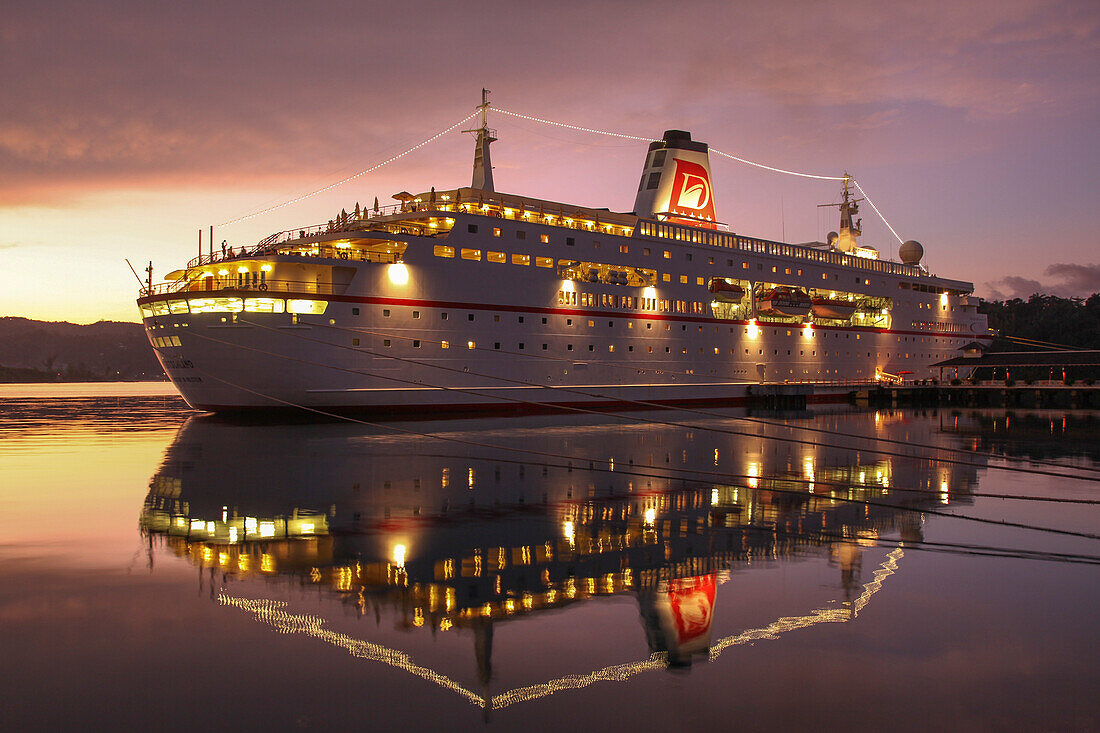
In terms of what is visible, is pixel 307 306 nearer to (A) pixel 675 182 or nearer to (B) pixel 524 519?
(B) pixel 524 519

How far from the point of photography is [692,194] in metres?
49.6

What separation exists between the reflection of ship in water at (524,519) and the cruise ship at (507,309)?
31.0 ft

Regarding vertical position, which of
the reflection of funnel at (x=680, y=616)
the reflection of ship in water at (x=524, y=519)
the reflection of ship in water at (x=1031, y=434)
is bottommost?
the reflection of ship in water at (x=1031, y=434)

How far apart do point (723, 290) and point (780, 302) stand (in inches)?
218

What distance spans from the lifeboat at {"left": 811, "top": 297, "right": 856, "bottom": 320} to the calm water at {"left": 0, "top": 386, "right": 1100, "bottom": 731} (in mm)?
39325

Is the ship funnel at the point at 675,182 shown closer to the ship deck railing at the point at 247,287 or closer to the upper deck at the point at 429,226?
the upper deck at the point at 429,226

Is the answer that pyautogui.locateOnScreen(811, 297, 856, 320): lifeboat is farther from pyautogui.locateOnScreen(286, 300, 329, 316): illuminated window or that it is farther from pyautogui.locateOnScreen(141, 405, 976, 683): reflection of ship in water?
Answer: pyautogui.locateOnScreen(286, 300, 329, 316): illuminated window

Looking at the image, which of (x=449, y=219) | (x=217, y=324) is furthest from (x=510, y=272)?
(x=217, y=324)

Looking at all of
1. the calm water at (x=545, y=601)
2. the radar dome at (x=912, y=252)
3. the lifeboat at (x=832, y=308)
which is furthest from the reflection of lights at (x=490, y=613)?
the radar dome at (x=912, y=252)

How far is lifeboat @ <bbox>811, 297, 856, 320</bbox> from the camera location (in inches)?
2186

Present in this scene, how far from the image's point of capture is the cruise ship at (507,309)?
32.4 m

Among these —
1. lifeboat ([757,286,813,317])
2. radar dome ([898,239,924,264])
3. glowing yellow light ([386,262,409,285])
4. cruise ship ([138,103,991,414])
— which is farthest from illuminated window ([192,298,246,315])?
radar dome ([898,239,924,264])

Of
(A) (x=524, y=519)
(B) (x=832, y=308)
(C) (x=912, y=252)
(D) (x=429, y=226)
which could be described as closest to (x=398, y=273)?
(D) (x=429, y=226)

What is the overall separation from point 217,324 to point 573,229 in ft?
59.8
